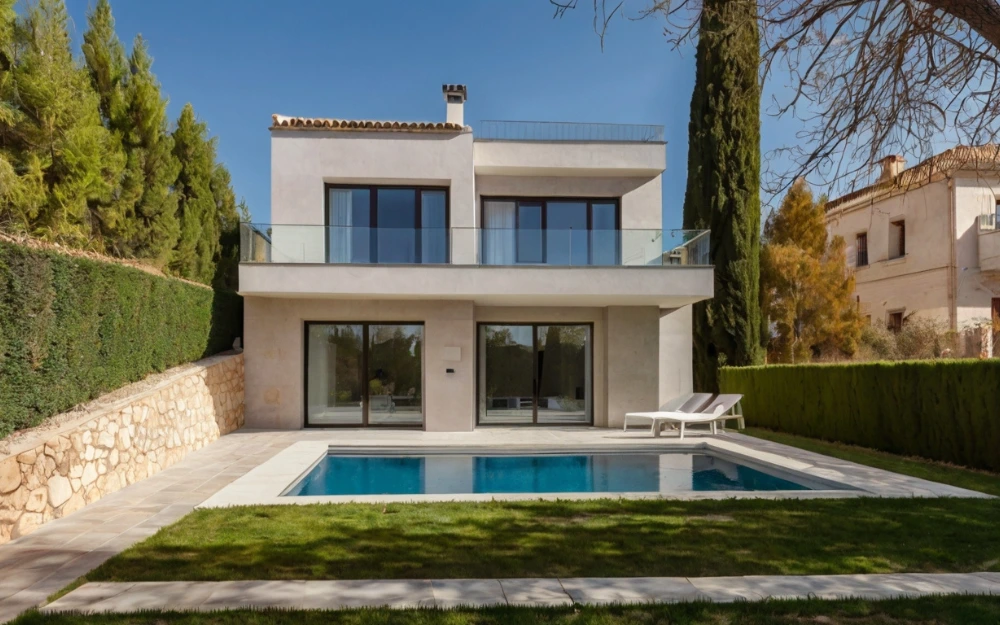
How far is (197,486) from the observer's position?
344 inches

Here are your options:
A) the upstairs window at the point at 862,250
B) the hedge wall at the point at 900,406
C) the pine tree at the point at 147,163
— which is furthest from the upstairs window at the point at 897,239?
the pine tree at the point at 147,163

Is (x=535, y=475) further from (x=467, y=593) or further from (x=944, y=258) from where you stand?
(x=944, y=258)

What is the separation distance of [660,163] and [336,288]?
8066 millimetres

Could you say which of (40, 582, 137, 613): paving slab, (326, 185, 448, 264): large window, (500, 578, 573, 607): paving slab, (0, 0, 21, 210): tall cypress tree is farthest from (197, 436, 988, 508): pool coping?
(0, 0, 21, 210): tall cypress tree

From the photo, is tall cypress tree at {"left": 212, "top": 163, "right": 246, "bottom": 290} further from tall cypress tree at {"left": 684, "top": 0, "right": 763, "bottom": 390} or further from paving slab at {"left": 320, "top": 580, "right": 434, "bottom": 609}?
paving slab at {"left": 320, "top": 580, "right": 434, "bottom": 609}

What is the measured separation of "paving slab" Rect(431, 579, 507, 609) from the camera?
4.38 meters

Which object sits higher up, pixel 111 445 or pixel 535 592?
pixel 111 445

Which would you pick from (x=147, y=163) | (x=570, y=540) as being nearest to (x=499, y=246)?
(x=570, y=540)

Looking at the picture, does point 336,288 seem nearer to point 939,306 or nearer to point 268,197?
point 268,197

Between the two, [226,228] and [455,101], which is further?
[226,228]

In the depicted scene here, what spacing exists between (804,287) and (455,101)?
48.8 ft

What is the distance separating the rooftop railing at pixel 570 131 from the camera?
15.9 metres

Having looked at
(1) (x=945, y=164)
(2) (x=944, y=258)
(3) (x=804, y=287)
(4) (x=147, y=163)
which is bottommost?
(1) (x=945, y=164)

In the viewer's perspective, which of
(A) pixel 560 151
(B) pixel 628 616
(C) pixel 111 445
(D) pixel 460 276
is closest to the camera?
(B) pixel 628 616
